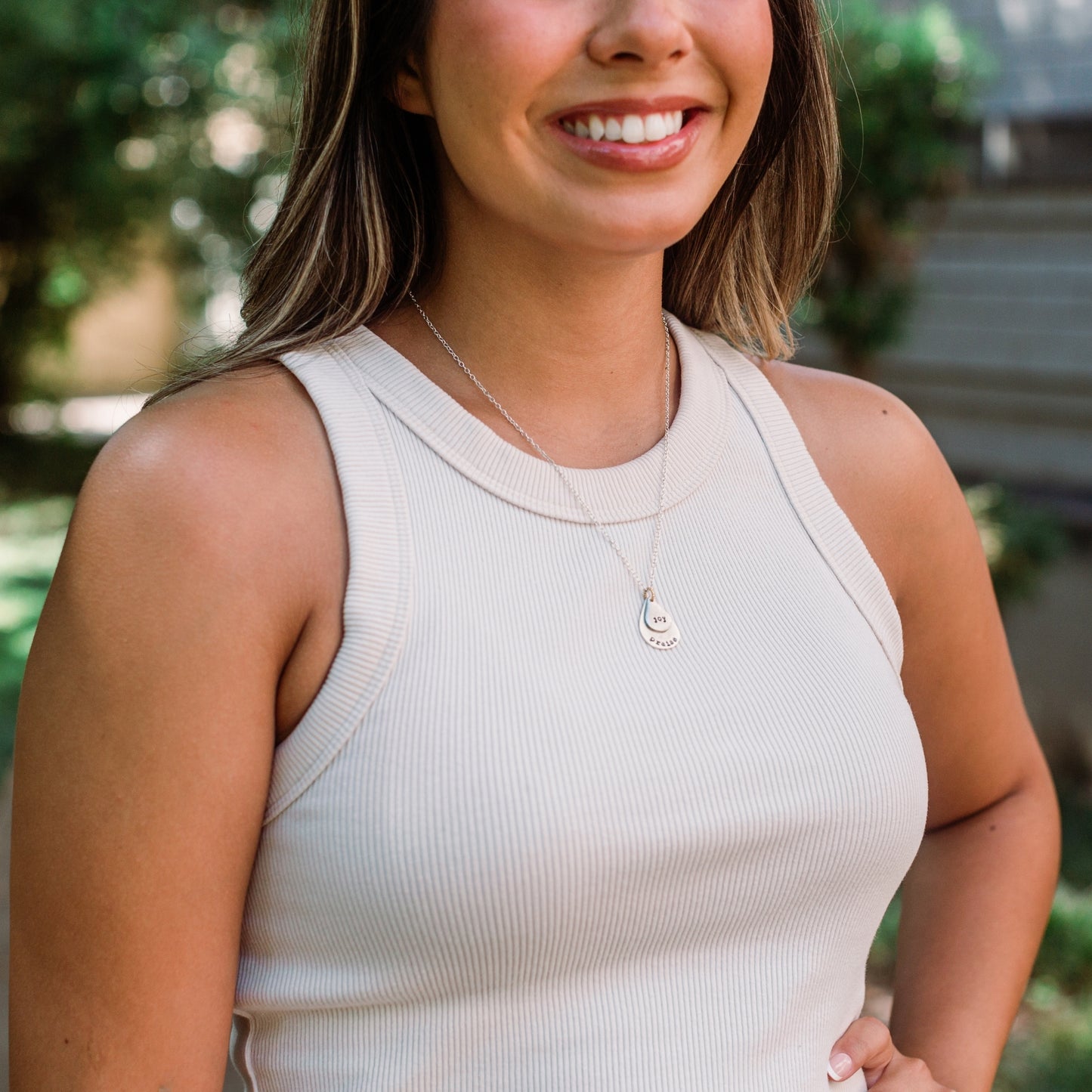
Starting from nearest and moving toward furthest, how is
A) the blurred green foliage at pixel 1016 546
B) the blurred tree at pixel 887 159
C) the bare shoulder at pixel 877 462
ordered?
the bare shoulder at pixel 877 462
the blurred green foliage at pixel 1016 546
the blurred tree at pixel 887 159

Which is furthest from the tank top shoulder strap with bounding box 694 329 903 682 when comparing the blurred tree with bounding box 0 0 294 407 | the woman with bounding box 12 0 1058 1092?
the blurred tree with bounding box 0 0 294 407

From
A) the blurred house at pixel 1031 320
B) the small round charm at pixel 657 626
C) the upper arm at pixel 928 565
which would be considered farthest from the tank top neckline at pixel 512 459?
the blurred house at pixel 1031 320

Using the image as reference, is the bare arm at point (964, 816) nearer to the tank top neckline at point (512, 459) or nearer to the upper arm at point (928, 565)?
the upper arm at point (928, 565)

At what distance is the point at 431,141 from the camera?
5.91ft

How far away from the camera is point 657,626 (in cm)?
157

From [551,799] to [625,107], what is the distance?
725 millimetres

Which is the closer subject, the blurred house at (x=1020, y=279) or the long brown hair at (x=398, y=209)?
the long brown hair at (x=398, y=209)

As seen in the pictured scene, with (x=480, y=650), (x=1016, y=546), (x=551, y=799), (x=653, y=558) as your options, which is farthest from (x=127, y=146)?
(x=551, y=799)

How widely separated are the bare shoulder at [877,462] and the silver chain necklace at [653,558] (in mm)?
219

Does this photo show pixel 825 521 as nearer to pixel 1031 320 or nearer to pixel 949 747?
pixel 949 747

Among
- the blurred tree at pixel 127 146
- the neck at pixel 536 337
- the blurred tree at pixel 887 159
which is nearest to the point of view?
the neck at pixel 536 337

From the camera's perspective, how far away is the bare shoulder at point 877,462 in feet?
6.07

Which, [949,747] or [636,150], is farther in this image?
[949,747]

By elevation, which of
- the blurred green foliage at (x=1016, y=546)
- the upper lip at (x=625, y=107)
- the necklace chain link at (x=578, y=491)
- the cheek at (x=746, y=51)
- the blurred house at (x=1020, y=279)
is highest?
the cheek at (x=746, y=51)
